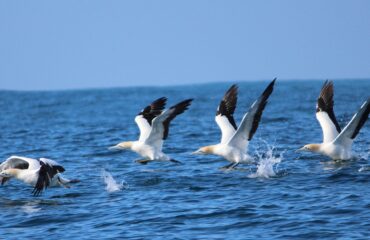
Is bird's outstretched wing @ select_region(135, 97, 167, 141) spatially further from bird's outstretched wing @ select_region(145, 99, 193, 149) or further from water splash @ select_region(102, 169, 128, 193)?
water splash @ select_region(102, 169, 128, 193)

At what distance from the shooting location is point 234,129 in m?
19.3

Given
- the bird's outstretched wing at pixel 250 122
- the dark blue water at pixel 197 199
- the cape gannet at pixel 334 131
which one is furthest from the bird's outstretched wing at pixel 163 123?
the cape gannet at pixel 334 131

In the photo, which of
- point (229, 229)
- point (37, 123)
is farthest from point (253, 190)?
point (37, 123)

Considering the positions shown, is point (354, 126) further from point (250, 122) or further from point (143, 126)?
point (143, 126)

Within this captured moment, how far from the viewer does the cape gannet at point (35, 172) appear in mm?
15516

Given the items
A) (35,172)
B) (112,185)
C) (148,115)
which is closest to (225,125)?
(148,115)

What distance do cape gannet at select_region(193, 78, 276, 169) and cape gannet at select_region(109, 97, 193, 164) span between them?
91cm

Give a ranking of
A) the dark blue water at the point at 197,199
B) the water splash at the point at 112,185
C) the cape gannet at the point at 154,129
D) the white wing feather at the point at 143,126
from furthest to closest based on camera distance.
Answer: the white wing feather at the point at 143,126
the cape gannet at the point at 154,129
the water splash at the point at 112,185
the dark blue water at the point at 197,199

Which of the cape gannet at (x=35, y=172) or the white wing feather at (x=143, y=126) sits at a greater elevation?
the white wing feather at (x=143, y=126)

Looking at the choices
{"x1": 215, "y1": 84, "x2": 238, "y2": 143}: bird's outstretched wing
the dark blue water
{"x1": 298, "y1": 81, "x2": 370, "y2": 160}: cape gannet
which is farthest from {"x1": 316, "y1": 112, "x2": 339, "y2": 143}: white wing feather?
{"x1": 215, "y1": 84, "x2": 238, "y2": 143}: bird's outstretched wing

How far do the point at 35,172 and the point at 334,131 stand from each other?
7.04 meters

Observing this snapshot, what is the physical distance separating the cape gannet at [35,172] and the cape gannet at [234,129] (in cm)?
351

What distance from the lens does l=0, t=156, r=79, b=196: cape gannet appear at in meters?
15.5

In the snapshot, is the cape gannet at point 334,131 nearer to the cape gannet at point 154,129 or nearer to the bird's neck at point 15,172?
the cape gannet at point 154,129
